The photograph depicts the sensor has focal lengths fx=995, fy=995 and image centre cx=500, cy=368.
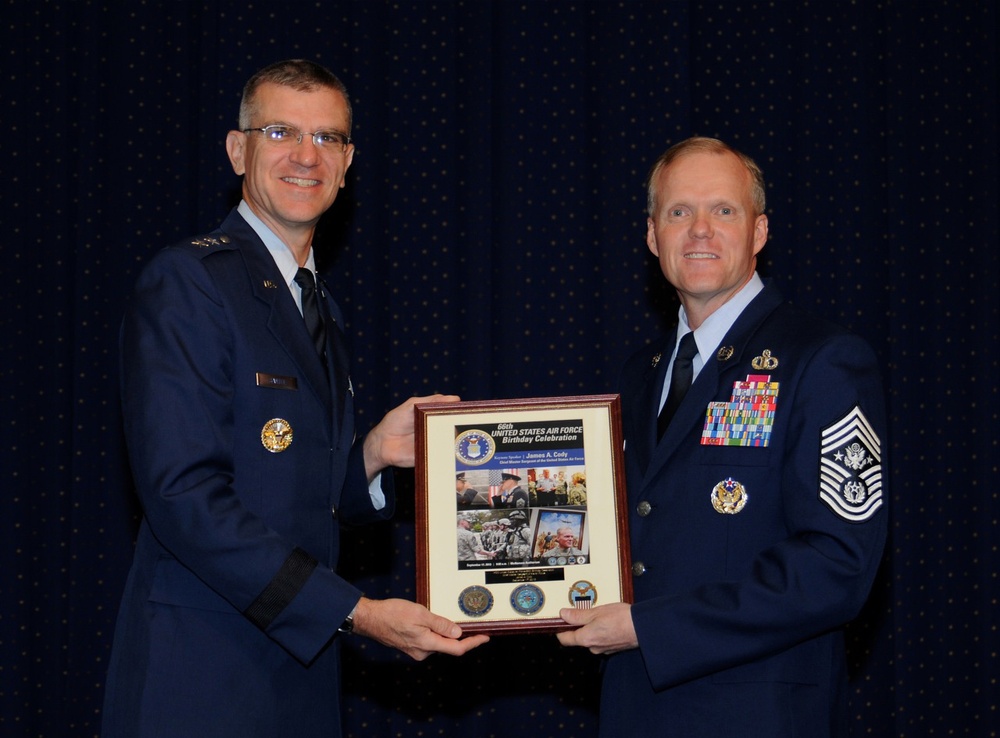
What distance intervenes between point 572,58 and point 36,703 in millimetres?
3398

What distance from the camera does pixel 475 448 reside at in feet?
8.18

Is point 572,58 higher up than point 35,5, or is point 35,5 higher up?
point 35,5

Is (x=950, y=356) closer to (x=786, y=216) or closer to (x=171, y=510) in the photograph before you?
(x=786, y=216)

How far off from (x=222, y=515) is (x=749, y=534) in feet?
3.93

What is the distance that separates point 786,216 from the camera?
4.17 metres

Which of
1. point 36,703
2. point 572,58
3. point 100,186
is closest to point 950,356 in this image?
point 572,58

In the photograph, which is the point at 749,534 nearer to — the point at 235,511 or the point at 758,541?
the point at 758,541

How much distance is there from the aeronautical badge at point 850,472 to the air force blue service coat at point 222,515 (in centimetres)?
111

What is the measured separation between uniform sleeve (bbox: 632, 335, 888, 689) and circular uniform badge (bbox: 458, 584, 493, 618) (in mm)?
363

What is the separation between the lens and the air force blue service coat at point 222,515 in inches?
86.6

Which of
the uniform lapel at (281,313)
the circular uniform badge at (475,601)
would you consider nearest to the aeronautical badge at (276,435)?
the uniform lapel at (281,313)

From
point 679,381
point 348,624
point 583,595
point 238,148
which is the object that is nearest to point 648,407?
point 679,381

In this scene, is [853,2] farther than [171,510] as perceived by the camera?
Yes

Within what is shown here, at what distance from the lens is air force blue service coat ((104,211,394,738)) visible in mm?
2199
